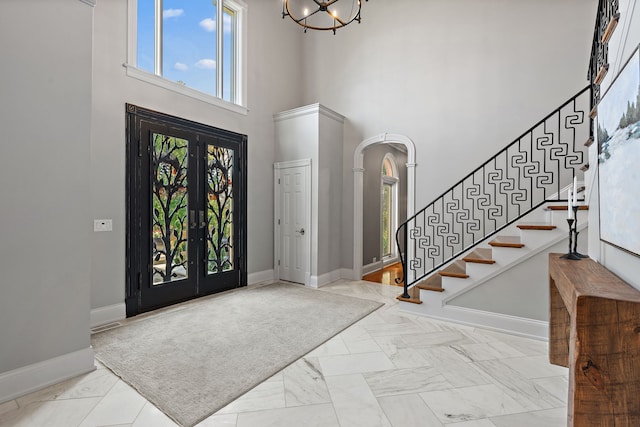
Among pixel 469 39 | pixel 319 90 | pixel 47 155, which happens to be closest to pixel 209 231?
pixel 47 155

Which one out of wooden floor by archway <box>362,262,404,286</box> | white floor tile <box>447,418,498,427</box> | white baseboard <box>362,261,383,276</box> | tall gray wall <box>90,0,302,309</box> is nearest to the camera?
white floor tile <box>447,418,498,427</box>

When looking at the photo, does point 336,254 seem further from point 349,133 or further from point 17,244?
A: point 17,244

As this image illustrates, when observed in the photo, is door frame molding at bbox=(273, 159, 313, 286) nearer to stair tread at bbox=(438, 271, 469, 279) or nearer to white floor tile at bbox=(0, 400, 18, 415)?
stair tread at bbox=(438, 271, 469, 279)

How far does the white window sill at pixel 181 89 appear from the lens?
3679mm

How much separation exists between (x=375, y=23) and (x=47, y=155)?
16.7ft

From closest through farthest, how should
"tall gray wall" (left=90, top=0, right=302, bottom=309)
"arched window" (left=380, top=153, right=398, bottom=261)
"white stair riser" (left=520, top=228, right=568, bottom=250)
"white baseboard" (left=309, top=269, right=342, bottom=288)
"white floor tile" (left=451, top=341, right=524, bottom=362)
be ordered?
"white floor tile" (left=451, top=341, right=524, bottom=362)
"white stair riser" (left=520, top=228, right=568, bottom=250)
"tall gray wall" (left=90, top=0, right=302, bottom=309)
"white baseboard" (left=309, top=269, right=342, bottom=288)
"arched window" (left=380, top=153, right=398, bottom=261)

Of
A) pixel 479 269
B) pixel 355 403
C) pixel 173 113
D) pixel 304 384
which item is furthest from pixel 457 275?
pixel 173 113

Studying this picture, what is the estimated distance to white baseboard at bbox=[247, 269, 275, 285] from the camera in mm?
5133

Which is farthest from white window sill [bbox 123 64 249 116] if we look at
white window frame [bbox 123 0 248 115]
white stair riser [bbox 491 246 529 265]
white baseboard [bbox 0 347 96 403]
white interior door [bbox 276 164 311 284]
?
white stair riser [bbox 491 246 529 265]

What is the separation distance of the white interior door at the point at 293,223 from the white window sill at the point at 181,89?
1259 mm

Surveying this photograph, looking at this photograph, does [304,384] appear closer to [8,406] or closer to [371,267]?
[8,406]

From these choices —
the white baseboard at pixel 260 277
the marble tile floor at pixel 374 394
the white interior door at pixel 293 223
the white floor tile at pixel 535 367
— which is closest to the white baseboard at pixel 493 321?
A: the marble tile floor at pixel 374 394

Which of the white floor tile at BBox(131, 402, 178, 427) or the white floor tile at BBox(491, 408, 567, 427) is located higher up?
the white floor tile at BBox(491, 408, 567, 427)

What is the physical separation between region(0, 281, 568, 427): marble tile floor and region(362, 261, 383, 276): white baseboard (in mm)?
3034
